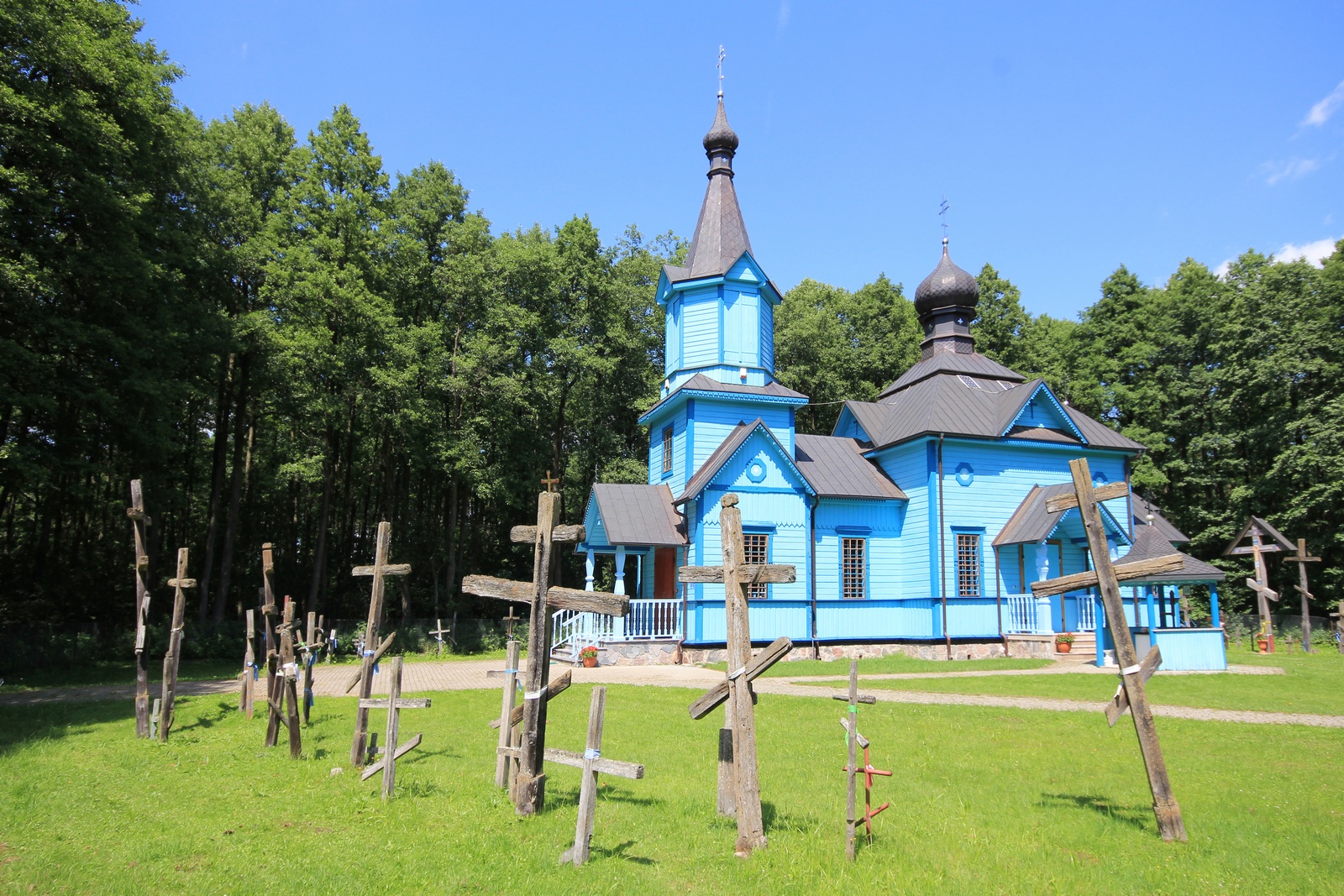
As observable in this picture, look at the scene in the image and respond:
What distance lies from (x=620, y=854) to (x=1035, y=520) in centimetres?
1954

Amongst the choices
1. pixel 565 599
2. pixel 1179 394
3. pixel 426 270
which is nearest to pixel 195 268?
pixel 426 270

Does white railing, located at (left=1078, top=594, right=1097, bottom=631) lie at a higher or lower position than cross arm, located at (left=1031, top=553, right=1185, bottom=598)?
lower

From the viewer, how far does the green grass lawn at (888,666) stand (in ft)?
59.4

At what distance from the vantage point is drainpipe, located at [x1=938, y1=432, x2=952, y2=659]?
71.8ft

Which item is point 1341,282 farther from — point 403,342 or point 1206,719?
point 403,342

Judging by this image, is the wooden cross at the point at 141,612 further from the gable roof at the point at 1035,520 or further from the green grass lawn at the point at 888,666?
the gable roof at the point at 1035,520

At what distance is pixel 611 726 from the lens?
10.7 metres

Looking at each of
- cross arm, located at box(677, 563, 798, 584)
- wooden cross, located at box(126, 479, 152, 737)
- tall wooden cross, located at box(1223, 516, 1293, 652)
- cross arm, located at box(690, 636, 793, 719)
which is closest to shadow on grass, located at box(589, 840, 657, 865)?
cross arm, located at box(690, 636, 793, 719)

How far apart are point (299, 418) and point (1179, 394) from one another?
33.9m

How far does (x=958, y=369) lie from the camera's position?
87.1 feet

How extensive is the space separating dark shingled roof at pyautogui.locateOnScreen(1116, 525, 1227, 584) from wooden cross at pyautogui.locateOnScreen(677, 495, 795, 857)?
14.6m

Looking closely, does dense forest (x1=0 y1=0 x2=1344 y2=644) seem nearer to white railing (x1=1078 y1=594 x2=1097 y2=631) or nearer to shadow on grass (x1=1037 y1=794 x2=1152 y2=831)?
white railing (x1=1078 y1=594 x2=1097 y2=631)

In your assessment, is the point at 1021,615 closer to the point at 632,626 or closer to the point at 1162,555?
the point at 1162,555

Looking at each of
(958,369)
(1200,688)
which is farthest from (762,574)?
(958,369)
